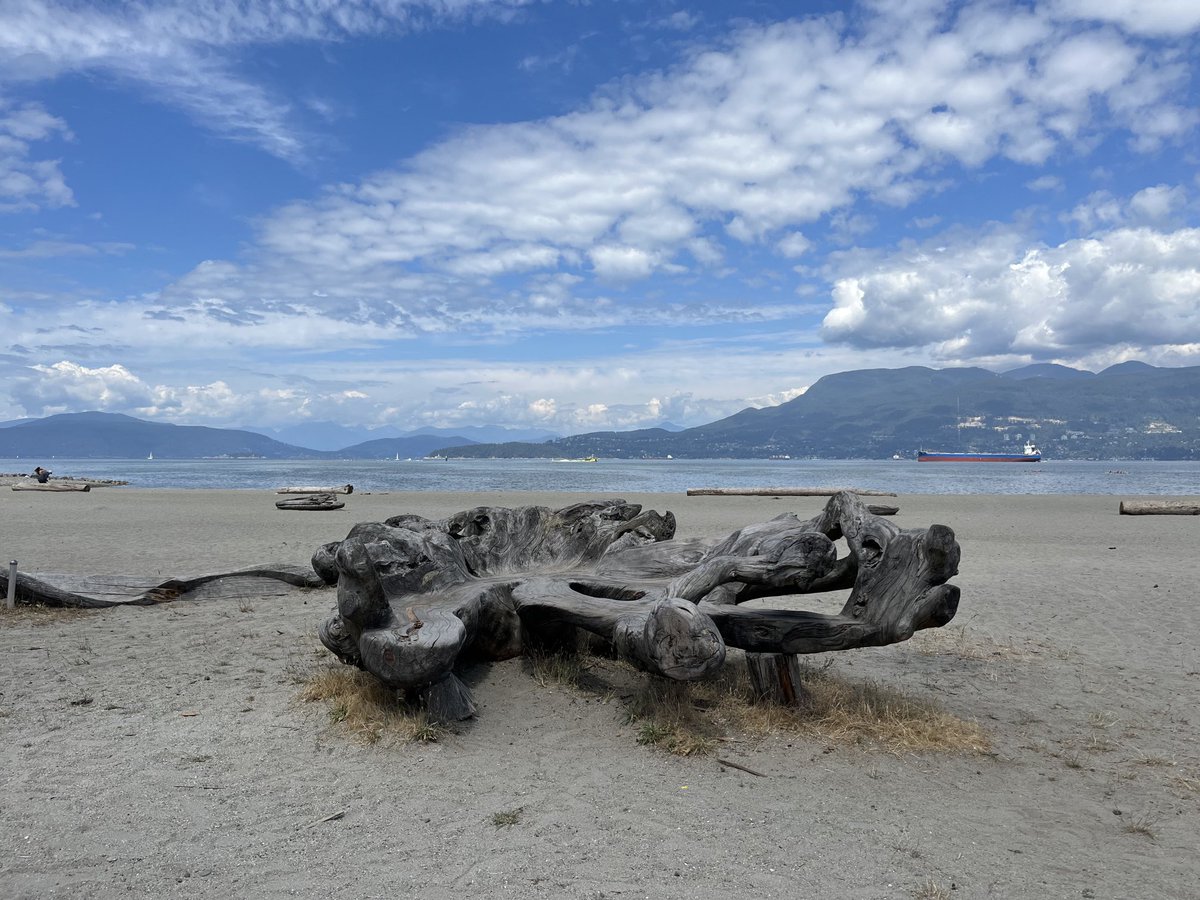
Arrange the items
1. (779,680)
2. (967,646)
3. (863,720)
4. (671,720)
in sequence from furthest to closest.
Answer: (967,646) < (779,680) < (863,720) < (671,720)

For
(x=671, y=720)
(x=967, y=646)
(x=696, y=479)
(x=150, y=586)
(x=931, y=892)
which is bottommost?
(x=696, y=479)

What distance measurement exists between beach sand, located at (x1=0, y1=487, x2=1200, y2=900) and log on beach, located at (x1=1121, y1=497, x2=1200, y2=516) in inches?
733

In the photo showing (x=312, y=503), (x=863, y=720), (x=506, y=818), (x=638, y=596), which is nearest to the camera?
(x=506, y=818)

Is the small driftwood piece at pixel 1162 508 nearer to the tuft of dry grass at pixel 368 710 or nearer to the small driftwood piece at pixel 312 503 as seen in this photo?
the small driftwood piece at pixel 312 503

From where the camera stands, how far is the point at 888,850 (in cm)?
355

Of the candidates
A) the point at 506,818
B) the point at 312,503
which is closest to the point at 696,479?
the point at 312,503

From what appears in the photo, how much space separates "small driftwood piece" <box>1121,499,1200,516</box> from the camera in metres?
22.8

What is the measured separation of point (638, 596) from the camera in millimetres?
5773

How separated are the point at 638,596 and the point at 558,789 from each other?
183 centimetres

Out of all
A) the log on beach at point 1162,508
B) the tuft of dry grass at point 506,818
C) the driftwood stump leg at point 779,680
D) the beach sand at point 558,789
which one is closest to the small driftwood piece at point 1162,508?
the log on beach at point 1162,508

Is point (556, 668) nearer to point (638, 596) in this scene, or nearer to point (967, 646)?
point (638, 596)

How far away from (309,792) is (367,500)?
2845 cm

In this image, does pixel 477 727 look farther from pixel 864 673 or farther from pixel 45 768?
pixel 864 673

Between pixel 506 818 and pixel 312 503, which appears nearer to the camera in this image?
pixel 506 818
